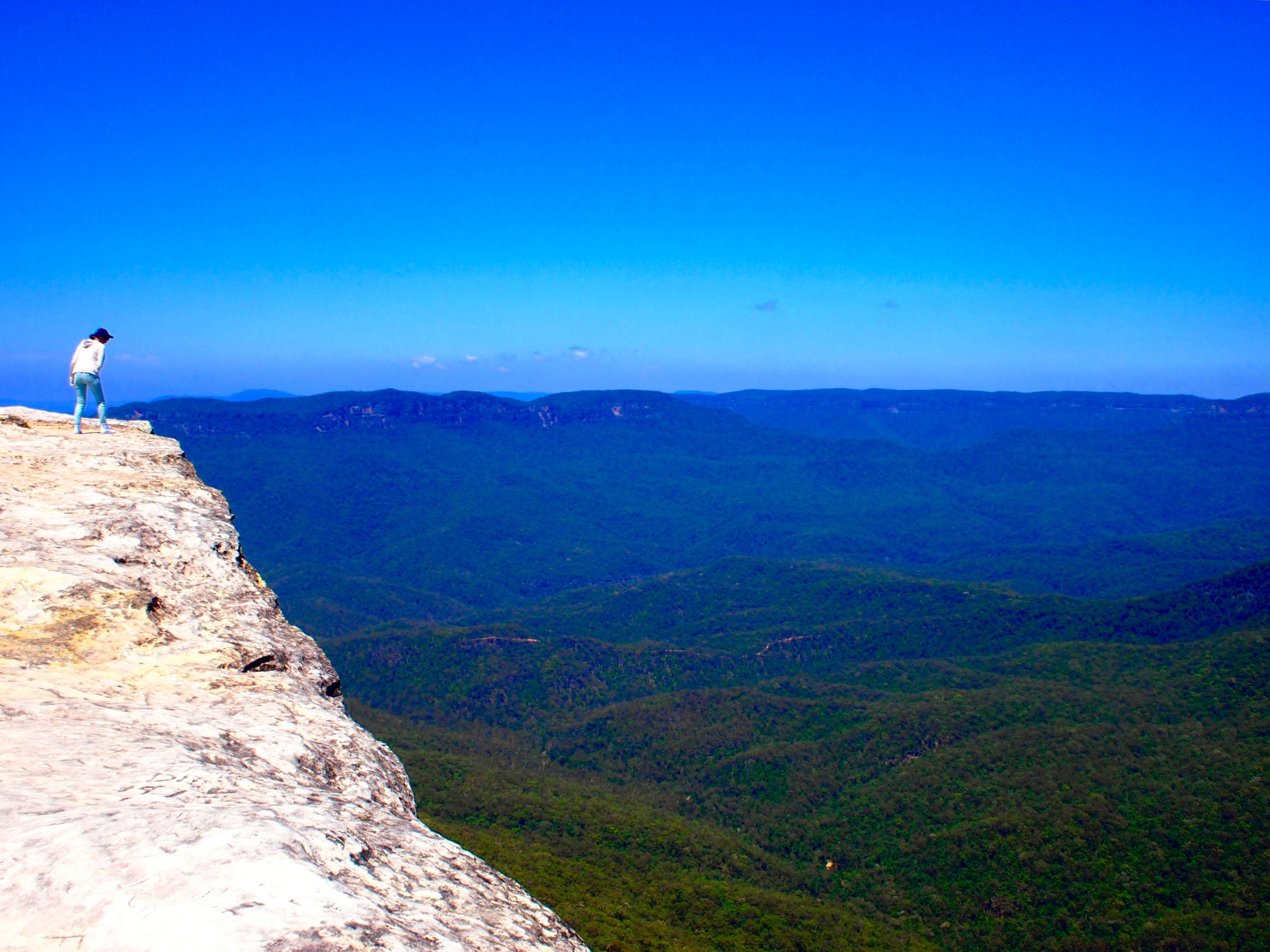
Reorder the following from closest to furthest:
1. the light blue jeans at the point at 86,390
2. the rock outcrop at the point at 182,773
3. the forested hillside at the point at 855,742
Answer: the rock outcrop at the point at 182,773, the light blue jeans at the point at 86,390, the forested hillside at the point at 855,742

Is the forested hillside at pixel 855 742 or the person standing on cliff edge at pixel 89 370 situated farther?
the forested hillside at pixel 855 742

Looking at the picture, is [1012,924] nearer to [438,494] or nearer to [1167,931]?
[1167,931]

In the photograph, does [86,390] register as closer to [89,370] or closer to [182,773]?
[89,370]

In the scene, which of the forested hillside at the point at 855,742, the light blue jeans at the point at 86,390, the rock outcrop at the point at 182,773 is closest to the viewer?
the rock outcrop at the point at 182,773

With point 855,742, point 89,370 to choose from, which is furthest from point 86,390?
point 855,742

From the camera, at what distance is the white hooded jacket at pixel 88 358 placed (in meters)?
15.2

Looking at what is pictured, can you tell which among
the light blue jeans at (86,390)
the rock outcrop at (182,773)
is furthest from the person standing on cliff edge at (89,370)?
the rock outcrop at (182,773)

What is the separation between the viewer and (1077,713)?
5856cm

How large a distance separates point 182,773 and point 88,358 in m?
13.3

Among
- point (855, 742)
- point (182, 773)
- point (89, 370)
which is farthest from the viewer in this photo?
point (855, 742)

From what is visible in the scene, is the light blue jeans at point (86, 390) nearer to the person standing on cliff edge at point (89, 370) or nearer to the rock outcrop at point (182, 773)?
the person standing on cliff edge at point (89, 370)

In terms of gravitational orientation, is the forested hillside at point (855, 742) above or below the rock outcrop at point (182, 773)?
below

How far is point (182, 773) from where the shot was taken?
18.2 feet

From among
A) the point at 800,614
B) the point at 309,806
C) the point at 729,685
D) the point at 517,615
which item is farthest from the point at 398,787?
the point at 517,615
